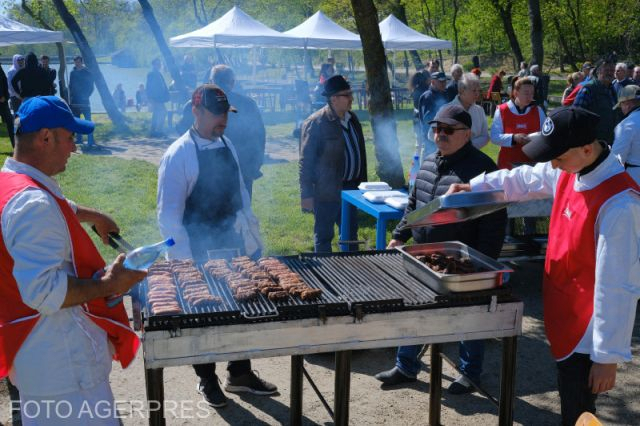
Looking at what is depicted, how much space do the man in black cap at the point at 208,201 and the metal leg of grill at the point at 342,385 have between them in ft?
3.80

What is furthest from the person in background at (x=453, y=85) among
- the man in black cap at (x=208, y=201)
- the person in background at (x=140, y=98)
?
the person in background at (x=140, y=98)

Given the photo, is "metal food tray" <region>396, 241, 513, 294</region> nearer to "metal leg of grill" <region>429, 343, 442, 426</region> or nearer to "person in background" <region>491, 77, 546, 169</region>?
"metal leg of grill" <region>429, 343, 442, 426</region>

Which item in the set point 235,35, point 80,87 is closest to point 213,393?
point 80,87

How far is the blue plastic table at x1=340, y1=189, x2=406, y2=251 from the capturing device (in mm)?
6039

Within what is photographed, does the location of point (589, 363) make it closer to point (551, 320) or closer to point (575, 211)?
point (551, 320)

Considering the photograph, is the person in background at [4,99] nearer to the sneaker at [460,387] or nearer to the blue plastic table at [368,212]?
the blue plastic table at [368,212]

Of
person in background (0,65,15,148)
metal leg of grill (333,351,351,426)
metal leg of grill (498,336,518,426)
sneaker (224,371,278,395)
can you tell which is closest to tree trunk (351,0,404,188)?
sneaker (224,371,278,395)

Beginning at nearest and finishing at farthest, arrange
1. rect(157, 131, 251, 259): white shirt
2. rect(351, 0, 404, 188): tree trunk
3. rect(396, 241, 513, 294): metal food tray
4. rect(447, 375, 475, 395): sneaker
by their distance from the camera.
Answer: rect(396, 241, 513, 294): metal food tray
rect(157, 131, 251, 259): white shirt
rect(447, 375, 475, 395): sneaker
rect(351, 0, 404, 188): tree trunk

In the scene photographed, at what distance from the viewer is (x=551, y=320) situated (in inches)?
131

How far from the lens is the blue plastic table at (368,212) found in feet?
19.8

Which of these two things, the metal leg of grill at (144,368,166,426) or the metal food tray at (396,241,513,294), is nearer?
the metal leg of grill at (144,368,166,426)

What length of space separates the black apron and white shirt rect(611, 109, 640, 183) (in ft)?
13.4

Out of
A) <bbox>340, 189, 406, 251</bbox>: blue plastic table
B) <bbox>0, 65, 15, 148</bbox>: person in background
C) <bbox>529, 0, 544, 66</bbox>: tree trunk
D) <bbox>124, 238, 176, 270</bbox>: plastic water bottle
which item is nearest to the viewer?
<bbox>124, 238, 176, 270</bbox>: plastic water bottle

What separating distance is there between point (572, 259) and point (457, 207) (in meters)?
0.67
